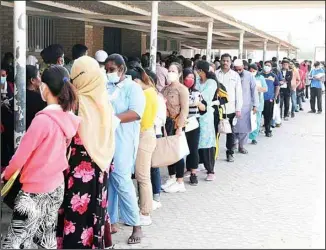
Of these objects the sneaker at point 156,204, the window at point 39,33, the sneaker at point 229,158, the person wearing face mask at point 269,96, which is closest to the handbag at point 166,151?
the sneaker at point 156,204

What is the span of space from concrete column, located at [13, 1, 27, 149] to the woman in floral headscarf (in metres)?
0.45

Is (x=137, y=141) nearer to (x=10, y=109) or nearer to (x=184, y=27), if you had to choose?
(x=10, y=109)

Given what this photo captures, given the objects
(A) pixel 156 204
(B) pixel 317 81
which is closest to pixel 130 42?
(B) pixel 317 81

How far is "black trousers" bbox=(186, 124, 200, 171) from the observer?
6.52 m

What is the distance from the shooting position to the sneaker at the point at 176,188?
6.24 m

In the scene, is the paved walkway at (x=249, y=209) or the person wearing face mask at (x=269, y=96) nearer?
the paved walkway at (x=249, y=209)

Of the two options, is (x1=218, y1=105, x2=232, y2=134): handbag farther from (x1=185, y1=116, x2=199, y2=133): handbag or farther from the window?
the window

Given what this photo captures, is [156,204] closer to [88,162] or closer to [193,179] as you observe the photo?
[193,179]

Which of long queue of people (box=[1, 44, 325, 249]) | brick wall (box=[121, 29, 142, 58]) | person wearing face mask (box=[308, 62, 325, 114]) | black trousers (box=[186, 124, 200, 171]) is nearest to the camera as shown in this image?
long queue of people (box=[1, 44, 325, 249])

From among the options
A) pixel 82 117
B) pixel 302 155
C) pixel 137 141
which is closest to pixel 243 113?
pixel 302 155

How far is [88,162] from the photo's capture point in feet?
12.0

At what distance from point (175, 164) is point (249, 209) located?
123 centimetres

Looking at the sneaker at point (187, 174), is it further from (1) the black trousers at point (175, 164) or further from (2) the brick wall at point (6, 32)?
(2) the brick wall at point (6, 32)

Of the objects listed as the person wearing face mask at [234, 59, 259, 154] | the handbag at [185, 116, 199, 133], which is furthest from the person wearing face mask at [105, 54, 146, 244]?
the person wearing face mask at [234, 59, 259, 154]
